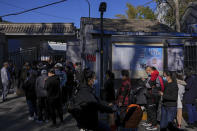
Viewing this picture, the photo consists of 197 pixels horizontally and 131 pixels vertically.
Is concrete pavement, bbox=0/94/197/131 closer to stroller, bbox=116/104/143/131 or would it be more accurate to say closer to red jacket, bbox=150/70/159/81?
red jacket, bbox=150/70/159/81

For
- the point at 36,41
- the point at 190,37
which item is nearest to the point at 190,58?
the point at 190,37

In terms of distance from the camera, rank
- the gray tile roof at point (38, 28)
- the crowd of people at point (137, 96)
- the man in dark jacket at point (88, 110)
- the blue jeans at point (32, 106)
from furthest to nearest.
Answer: the gray tile roof at point (38, 28) → the blue jeans at point (32, 106) → the crowd of people at point (137, 96) → the man in dark jacket at point (88, 110)

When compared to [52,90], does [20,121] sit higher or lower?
lower

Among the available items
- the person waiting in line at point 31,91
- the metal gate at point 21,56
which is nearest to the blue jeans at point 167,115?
the person waiting in line at point 31,91

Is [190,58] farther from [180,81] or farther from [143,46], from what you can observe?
[180,81]

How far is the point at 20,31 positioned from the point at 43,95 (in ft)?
55.3

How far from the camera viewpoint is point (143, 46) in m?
10.5

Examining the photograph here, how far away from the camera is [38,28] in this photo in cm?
2239

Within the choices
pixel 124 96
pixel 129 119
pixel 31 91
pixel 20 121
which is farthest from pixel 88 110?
pixel 20 121

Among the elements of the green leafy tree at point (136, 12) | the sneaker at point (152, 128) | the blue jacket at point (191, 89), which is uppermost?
the green leafy tree at point (136, 12)

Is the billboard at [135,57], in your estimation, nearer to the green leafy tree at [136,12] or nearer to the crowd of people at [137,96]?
the crowd of people at [137,96]

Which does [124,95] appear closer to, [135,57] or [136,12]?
[135,57]

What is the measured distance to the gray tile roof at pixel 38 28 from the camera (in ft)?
70.1

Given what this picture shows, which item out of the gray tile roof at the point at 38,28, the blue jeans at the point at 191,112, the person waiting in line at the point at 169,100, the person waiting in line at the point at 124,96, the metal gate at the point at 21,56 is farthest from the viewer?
the gray tile roof at the point at 38,28
